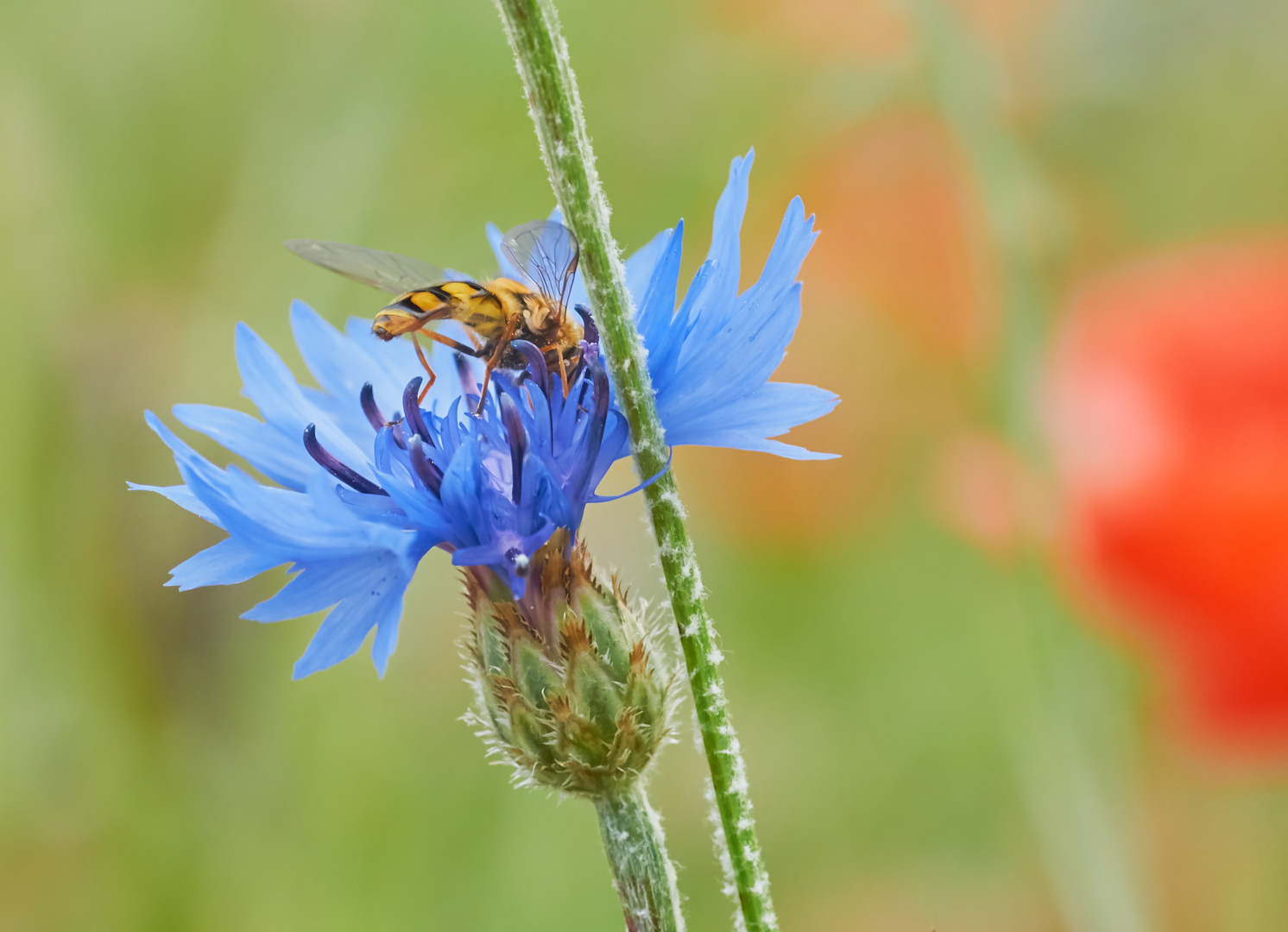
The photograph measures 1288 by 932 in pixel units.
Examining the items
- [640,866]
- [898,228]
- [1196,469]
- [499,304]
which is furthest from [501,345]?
[898,228]

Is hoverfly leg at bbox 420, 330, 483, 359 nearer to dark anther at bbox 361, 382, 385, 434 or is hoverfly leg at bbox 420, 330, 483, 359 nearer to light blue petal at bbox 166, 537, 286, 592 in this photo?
dark anther at bbox 361, 382, 385, 434

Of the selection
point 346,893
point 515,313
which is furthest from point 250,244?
point 515,313

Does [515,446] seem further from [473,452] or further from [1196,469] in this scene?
[1196,469]

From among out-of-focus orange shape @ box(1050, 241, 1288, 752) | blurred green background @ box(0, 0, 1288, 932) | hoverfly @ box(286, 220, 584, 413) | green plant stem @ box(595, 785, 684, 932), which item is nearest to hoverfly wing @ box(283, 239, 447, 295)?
hoverfly @ box(286, 220, 584, 413)

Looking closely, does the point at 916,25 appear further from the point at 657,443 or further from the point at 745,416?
the point at 657,443

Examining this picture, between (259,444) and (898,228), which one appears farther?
(898,228)

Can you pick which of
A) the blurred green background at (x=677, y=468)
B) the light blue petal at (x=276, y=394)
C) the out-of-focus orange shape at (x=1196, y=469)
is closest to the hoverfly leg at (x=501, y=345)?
the light blue petal at (x=276, y=394)
